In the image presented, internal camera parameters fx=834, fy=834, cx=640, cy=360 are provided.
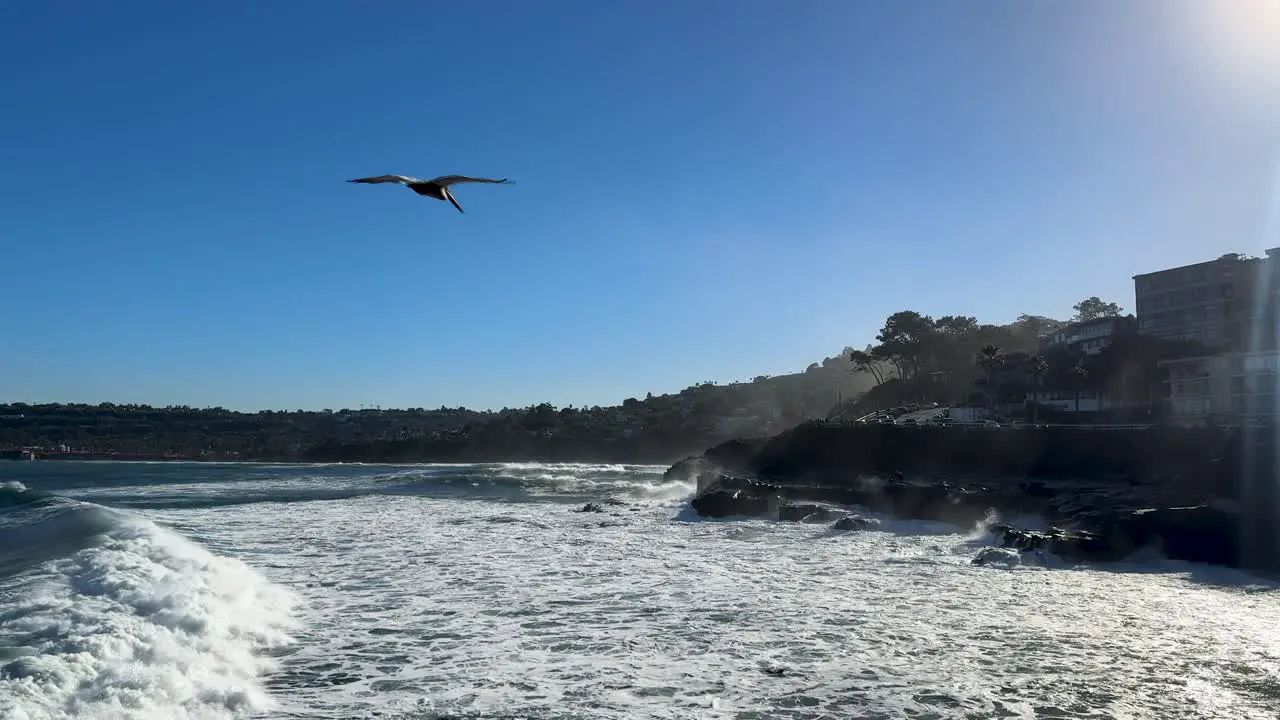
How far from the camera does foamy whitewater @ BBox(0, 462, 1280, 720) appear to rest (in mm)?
7625

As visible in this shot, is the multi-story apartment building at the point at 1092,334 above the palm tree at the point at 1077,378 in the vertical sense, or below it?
above

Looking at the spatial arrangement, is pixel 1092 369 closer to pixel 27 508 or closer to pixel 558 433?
pixel 27 508

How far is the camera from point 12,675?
7527 mm

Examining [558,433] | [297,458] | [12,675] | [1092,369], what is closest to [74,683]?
[12,675]

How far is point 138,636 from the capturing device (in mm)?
8961

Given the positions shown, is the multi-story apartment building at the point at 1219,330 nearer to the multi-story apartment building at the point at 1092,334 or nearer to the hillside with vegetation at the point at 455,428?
the multi-story apartment building at the point at 1092,334

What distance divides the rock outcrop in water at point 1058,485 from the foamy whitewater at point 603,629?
1.47 meters

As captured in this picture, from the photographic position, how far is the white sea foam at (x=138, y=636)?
287 inches

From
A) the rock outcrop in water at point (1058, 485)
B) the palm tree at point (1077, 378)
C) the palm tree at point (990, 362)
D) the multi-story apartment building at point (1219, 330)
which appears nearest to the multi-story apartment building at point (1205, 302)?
the multi-story apartment building at point (1219, 330)

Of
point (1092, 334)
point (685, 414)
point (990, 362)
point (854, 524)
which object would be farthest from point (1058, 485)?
point (685, 414)

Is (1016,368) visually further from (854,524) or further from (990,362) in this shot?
(854,524)

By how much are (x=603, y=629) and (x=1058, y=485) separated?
22297mm

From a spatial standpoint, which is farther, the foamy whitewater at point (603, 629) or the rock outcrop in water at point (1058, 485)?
the rock outcrop in water at point (1058, 485)

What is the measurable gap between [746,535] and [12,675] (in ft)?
51.7
